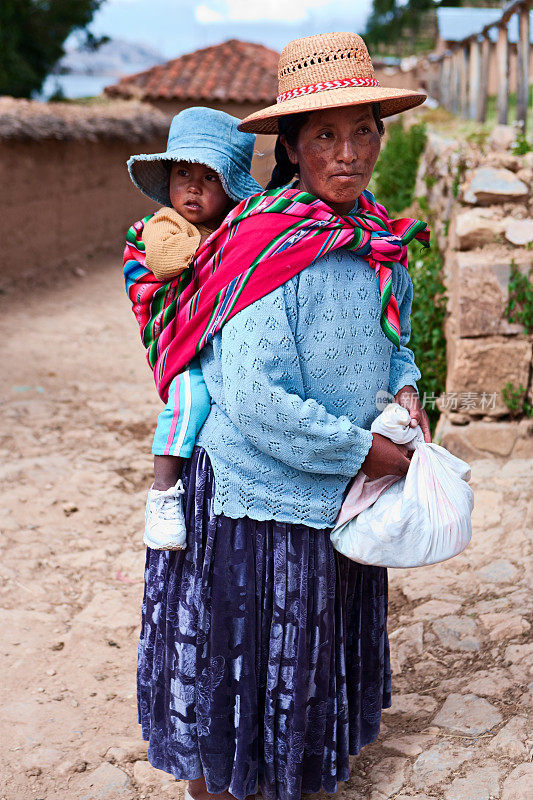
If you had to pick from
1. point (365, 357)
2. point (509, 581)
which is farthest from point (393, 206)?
point (365, 357)

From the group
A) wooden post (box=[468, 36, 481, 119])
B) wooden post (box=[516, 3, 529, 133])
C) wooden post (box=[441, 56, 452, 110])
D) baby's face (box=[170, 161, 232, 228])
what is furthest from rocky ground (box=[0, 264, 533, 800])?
wooden post (box=[441, 56, 452, 110])

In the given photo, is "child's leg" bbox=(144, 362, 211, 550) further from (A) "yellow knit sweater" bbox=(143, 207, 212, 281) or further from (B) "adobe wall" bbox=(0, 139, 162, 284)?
(B) "adobe wall" bbox=(0, 139, 162, 284)

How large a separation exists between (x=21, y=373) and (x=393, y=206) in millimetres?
3910

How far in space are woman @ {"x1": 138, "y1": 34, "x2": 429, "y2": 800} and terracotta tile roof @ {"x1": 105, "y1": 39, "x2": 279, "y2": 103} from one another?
41.5ft

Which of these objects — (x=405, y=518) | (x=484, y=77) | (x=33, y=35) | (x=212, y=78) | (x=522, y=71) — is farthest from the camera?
(x=33, y=35)

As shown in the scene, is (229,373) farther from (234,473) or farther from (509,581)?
Result: (509,581)

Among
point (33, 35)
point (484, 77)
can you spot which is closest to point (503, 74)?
point (484, 77)

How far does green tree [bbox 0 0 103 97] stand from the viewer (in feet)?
54.4

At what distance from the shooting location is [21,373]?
6.48m

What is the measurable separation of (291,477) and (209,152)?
2.70 ft

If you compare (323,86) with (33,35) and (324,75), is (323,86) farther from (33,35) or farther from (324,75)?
(33,35)

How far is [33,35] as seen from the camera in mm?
17578

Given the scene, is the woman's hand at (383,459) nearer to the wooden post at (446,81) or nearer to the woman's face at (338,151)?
the woman's face at (338,151)

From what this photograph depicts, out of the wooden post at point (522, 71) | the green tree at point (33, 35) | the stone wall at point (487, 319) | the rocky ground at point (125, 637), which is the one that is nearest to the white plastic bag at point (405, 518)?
the rocky ground at point (125, 637)
